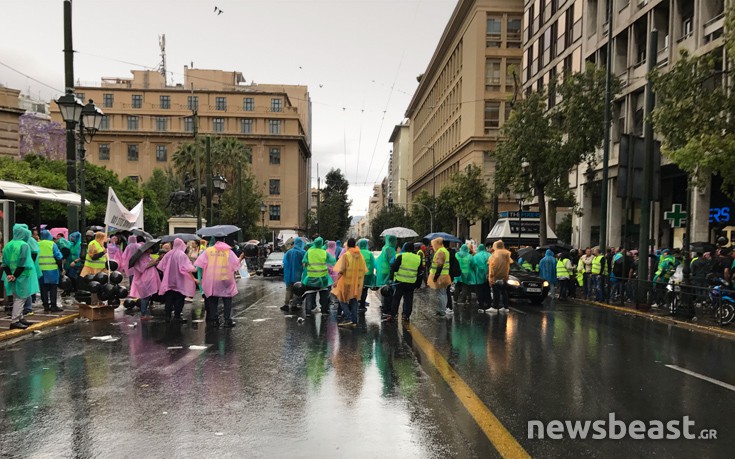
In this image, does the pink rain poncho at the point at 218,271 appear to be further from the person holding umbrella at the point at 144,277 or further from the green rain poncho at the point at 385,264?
the green rain poncho at the point at 385,264

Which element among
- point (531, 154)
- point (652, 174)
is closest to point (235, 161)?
point (531, 154)

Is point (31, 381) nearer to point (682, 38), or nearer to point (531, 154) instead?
point (531, 154)

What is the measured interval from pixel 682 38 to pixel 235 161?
43.1 meters

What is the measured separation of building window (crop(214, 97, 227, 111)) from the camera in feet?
257

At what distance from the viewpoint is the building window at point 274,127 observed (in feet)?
259

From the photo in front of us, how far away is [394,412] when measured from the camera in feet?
18.4

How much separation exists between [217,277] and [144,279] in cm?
242

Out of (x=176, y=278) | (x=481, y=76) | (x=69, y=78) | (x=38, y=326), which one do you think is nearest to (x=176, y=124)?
(x=481, y=76)

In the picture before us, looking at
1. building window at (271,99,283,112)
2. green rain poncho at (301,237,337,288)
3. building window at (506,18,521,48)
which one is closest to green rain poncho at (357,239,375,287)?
green rain poncho at (301,237,337,288)

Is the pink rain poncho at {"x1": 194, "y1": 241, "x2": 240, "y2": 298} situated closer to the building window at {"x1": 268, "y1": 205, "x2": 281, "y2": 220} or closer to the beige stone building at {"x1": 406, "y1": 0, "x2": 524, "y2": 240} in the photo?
the beige stone building at {"x1": 406, "y1": 0, "x2": 524, "y2": 240}

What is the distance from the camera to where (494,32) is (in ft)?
179

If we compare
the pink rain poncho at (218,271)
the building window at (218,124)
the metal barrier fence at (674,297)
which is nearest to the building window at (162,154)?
the building window at (218,124)

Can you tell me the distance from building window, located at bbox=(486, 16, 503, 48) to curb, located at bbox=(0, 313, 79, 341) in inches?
1951

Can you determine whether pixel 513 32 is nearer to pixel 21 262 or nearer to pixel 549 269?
pixel 549 269
